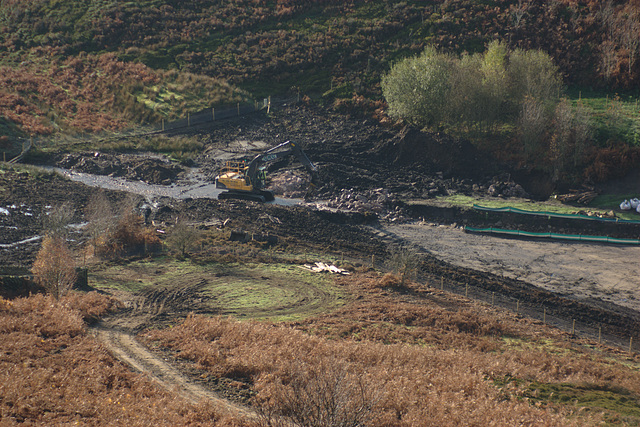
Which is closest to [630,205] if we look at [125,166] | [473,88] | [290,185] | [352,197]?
[473,88]

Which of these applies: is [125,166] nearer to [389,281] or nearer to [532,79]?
[389,281]

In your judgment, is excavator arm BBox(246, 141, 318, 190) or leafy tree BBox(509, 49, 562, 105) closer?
excavator arm BBox(246, 141, 318, 190)

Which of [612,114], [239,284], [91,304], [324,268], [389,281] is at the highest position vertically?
[612,114]

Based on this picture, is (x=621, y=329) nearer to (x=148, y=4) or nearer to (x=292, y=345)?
(x=292, y=345)

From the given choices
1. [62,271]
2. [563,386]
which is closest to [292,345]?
[563,386]

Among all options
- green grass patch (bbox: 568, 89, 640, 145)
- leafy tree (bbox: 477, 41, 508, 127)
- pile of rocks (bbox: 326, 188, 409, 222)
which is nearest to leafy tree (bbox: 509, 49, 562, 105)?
leafy tree (bbox: 477, 41, 508, 127)

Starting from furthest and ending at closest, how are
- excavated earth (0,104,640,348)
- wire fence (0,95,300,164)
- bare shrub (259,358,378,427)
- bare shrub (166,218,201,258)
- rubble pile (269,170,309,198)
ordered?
wire fence (0,95,300,164)
rubble pile (269,170,309,198)
bare shrub (166,218,201,258)
excavated earth (0,104,640,348)
bare shrub (259,358,378,427)

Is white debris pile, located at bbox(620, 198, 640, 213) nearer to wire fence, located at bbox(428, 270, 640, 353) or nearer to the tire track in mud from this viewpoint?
wire fence, located at bbox(428, 270, 640, 353)
